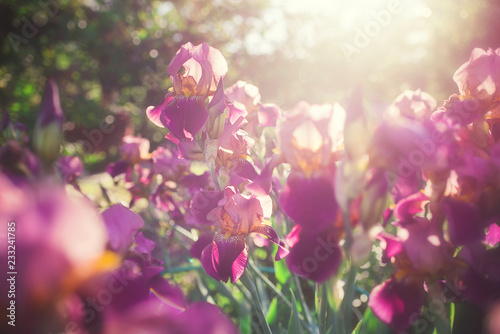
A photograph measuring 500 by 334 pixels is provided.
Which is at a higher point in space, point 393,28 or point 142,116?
point 393,28

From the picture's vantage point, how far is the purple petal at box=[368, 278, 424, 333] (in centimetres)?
60

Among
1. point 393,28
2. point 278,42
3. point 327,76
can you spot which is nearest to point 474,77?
point 278,42

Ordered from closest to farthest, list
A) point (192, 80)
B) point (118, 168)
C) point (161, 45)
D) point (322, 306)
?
point (322, 306), point (192, 80), point (118, 168), point (161, 45)

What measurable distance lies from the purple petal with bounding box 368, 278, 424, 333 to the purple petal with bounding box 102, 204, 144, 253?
1.37ft

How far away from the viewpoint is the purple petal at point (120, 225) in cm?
54

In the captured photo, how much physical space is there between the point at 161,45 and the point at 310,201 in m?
5.49

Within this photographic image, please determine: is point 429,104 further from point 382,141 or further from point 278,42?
point 278,42

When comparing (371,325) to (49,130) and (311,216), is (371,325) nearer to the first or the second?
(311,216)

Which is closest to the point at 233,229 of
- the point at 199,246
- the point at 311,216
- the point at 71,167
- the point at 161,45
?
the point at 199,246

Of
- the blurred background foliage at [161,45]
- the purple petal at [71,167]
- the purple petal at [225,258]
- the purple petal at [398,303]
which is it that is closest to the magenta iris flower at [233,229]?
the purple petal at [225,258]

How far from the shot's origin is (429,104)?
994 millimetres

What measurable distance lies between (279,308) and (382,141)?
955mm

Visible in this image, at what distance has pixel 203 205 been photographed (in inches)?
35.8

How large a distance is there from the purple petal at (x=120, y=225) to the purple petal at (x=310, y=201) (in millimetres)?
254
